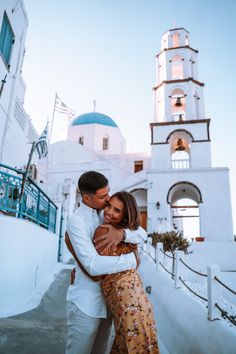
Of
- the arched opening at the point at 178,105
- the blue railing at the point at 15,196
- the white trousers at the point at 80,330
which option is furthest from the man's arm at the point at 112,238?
the arched opening at the point at 178,105

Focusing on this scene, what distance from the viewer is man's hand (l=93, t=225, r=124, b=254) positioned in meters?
2.04

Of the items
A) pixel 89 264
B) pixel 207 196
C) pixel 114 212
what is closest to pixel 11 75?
pixel 114 212

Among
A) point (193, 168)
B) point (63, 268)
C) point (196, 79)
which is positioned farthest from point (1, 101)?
point (196, 79)

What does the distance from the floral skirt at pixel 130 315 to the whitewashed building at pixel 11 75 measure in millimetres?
9904

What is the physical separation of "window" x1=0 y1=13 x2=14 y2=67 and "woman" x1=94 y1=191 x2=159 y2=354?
10.2m

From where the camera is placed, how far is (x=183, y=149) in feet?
66.6

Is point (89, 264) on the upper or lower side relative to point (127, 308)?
upper

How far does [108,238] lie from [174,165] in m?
17.3

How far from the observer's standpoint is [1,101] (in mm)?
10273

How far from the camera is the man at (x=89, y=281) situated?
1947 millimetres

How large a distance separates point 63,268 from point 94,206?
834cm

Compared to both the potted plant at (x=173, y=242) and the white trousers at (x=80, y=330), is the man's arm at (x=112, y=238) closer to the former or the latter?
the white trousers at (x=80, y=330)

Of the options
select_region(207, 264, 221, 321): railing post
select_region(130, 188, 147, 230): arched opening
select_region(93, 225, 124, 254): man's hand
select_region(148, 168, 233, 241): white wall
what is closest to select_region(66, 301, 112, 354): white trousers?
select_region(93, 225, 124, 254): man's hand

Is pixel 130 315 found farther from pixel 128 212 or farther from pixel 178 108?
pixel 178 108
